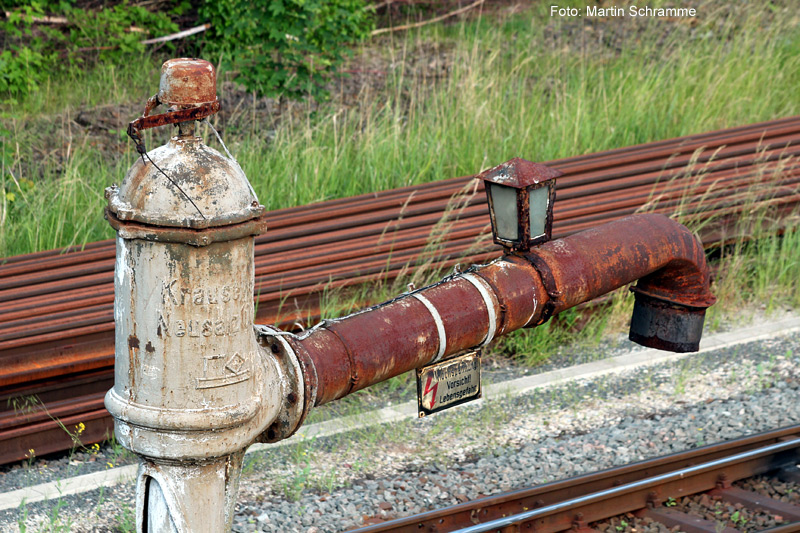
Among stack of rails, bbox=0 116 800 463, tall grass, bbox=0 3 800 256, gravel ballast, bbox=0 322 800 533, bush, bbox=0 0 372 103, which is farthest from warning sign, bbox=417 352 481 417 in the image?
bush, bbox=0 0 372 103

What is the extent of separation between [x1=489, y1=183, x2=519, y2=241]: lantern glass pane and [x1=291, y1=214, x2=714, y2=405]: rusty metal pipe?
0.34 feet

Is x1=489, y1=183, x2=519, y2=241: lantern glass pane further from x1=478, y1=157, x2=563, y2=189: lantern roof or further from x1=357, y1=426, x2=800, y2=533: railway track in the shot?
x1=357, y1=426, x2=800, y2=533: railway track

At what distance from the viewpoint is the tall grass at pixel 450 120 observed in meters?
6.87

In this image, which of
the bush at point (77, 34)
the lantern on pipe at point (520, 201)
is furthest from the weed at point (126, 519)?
the bush at point (77, 34)

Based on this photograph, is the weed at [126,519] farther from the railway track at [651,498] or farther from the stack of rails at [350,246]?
the railway track at [651,498]

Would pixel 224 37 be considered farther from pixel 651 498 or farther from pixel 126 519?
pixel 651 498

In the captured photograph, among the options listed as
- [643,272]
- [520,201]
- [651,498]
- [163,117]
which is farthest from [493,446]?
[163,117]

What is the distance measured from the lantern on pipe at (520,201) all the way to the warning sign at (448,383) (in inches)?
19.0

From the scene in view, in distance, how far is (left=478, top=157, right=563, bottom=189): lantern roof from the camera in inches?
130

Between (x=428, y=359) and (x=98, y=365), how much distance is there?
2513 mm

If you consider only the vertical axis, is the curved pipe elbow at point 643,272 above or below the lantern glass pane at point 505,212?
below

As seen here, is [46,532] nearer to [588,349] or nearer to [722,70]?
[588,349]

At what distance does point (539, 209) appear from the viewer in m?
3.42

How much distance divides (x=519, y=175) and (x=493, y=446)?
6.97 feet
